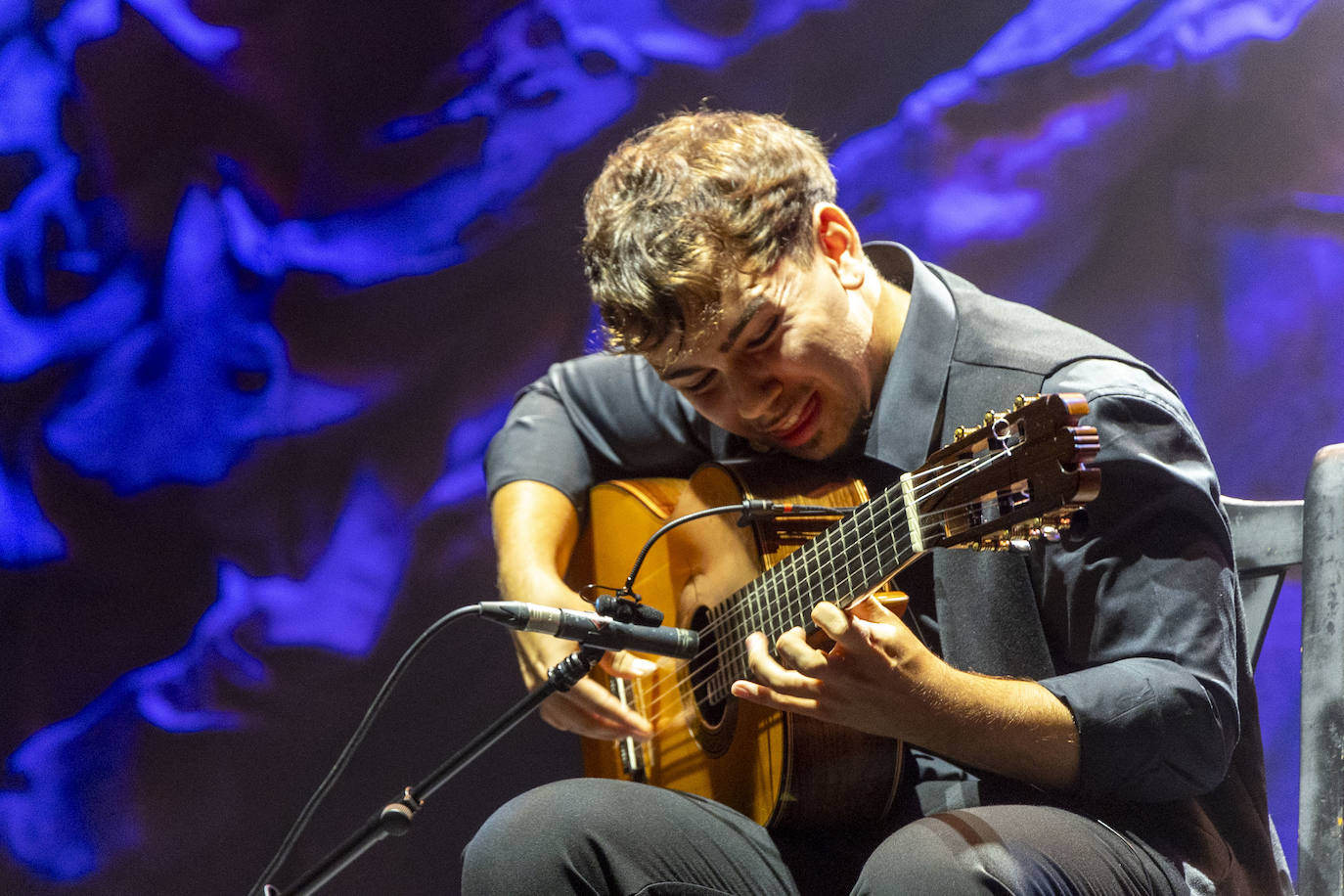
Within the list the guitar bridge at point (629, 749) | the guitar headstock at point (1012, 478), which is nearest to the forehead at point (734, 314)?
the guitar headstock at point (1012, 478)

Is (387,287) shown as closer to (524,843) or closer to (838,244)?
(838,244)

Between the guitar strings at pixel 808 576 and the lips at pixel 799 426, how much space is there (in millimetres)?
232

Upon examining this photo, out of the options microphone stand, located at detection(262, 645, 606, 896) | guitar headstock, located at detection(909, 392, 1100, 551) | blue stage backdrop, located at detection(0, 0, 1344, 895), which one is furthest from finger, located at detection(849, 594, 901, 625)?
blue stage backdrop, located at detection(0, 0, 1344, 895)

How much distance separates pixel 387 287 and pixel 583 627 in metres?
1.42

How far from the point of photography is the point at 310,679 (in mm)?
2479

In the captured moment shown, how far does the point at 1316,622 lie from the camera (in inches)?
63.1

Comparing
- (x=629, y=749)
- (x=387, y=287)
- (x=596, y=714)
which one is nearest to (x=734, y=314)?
(x=596, y=714)

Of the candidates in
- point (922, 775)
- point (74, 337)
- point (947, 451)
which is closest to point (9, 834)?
point (74, 337)

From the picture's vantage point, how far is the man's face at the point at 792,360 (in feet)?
5.61

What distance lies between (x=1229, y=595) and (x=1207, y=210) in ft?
4.16

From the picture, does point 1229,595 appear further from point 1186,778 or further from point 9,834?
point 9,834

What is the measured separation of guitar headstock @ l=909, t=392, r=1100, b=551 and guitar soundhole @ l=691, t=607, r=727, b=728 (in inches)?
22.2

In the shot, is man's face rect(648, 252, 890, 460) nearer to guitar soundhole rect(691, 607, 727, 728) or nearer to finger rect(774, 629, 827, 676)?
guitar soundhole rect(691, 607, 727, 728)

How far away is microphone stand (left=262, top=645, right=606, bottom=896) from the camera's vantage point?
1430mm
